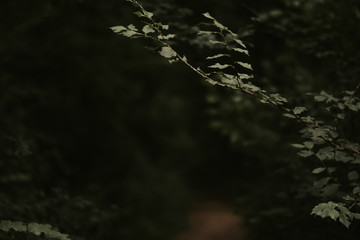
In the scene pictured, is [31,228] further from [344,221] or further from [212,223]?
[212,223]

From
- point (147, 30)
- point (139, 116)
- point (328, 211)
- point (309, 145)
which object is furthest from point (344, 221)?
point (139, 116)

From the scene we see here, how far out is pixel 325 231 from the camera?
322 cm

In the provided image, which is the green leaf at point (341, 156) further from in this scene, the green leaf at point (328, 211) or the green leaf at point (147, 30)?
the green leaf at point (147, 30)

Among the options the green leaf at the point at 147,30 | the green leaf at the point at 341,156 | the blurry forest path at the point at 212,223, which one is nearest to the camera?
the green leaf at the point at 147,30

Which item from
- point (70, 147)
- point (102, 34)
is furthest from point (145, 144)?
point (102, 34)

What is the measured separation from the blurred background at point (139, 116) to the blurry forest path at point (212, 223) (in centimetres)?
13

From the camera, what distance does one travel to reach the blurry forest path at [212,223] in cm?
741

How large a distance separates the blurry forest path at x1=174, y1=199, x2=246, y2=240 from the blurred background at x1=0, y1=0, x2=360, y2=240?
0.13 m

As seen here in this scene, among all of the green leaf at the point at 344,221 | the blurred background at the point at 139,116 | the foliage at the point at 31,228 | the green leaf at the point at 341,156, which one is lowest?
the foliage at the point at 31,228

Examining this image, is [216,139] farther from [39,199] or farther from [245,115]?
[39,199]

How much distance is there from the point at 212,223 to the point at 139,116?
3.31m

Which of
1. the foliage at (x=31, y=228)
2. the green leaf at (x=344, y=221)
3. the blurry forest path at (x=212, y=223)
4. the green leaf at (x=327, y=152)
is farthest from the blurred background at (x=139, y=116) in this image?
the green leaf at (x=344, y=221)

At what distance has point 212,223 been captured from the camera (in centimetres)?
923

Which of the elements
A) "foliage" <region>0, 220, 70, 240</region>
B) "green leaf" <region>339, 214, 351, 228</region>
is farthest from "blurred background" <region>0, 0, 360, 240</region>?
"green leaf" <region>339, 214, 351, 228</region>
